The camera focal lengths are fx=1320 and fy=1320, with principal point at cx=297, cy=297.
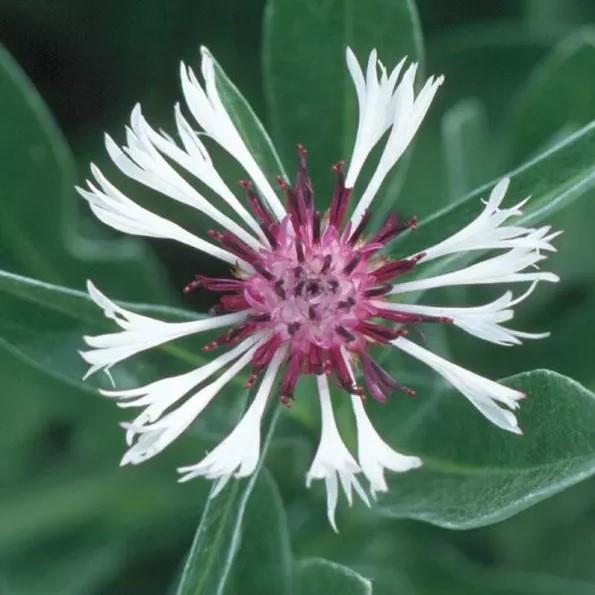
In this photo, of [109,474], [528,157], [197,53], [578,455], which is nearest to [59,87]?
[197,53]

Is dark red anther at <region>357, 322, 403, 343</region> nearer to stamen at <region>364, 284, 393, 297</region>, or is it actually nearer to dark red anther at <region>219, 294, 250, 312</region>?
stamen at <region>364, 284, 393, 297</region>

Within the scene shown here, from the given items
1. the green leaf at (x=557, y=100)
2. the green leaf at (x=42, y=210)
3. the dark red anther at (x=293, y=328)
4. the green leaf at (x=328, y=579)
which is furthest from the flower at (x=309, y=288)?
the green leaf at (x=557, y=100)

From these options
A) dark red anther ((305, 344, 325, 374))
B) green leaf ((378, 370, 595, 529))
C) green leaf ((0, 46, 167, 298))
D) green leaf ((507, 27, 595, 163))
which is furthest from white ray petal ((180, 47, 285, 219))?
green leaf ((507, 27, 595, 163))

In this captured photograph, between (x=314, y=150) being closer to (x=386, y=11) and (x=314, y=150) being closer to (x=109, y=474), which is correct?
(x=386, y=11)

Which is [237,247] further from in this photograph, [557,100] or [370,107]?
[557,100]

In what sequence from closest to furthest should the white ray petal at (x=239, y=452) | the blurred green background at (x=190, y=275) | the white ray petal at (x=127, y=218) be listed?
the white ray petal at (x=239, y=452)
the white ray petal at (x=127, y=218)
the blurred green background at (x=190, y=275)

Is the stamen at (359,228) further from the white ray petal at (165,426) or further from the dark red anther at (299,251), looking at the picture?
the white ray petal at (165,426)

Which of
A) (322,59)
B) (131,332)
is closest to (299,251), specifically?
(131,332)

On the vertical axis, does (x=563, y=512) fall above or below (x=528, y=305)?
below
